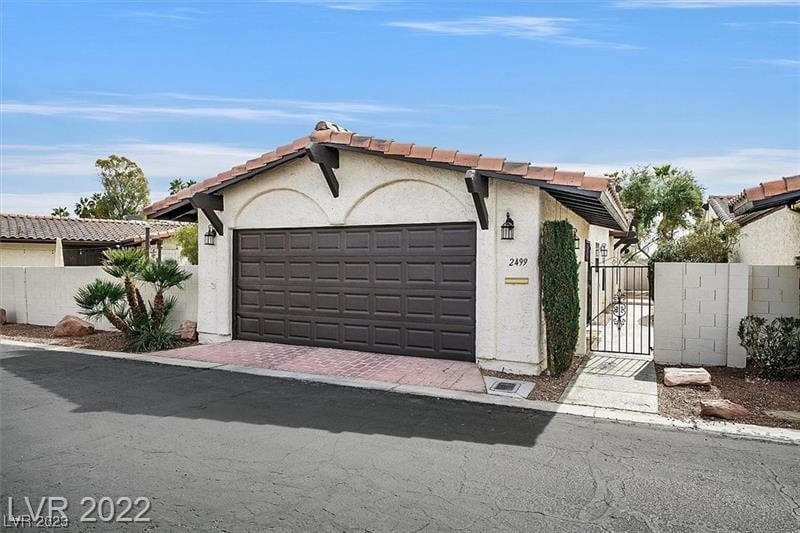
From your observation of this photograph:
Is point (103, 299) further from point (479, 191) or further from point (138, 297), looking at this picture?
point (479, 191)

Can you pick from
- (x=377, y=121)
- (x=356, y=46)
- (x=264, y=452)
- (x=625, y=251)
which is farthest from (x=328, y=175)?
(x=625, y=251)

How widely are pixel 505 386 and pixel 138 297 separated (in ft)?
28.0

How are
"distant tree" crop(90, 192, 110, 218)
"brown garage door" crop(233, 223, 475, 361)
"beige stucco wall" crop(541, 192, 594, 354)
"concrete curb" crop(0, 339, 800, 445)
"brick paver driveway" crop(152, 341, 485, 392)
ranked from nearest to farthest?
1. "concrete curb" crop(0, 339, 800, 445)
2. "brick paver driveway" crop(152, 341, 485, 392)
3. "beige stucco wall" crop(541, 192, 594, 354)
4. "brown garage door" crop(233, 223, 475, 361)
5. "distant tree" crop(90, 192, 110, 218)

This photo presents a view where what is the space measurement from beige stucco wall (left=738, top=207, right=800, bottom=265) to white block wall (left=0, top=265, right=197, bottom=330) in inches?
598

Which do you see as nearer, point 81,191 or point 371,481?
Answer: point 371,481

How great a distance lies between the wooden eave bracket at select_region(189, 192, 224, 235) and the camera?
10664 mm

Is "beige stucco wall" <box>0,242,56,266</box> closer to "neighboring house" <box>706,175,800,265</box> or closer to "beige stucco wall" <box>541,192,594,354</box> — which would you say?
"beige stucco wall" <box>541,192,594,354</box>

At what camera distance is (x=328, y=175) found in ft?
31.8

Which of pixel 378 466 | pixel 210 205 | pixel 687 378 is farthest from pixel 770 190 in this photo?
pixel 210 205

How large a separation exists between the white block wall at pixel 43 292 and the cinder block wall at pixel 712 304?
12.0 metres

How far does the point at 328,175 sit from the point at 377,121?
4.93 meters

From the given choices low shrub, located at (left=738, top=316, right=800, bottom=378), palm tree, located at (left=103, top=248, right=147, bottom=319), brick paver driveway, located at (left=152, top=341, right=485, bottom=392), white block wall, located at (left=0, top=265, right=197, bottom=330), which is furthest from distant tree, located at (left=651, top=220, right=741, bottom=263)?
white block wall, located at (left=0, top=265, right=197, bottom=330)

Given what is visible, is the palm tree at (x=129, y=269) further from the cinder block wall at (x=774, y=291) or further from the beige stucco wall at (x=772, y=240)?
the beige stucco wall at (x=772, y=240)

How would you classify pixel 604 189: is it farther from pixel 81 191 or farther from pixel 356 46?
pixel 81 191
